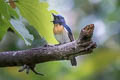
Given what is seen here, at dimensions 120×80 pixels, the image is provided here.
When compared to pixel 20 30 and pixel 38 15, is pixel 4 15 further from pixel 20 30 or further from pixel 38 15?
pixel 38 15

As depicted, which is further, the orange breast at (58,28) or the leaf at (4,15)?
the orange breast at (58,28)

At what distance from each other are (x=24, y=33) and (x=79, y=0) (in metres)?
4.29

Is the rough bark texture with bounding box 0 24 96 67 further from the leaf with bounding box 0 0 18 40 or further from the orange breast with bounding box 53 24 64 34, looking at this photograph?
the orange breast with bounding box 53 24 64 34

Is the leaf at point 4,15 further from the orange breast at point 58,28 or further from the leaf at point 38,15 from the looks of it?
the orange breast at point 58,28

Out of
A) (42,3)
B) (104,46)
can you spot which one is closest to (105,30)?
(104,46)

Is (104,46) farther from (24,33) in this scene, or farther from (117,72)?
(24,33)

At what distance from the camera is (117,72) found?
5047mm

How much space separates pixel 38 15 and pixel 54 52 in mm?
215

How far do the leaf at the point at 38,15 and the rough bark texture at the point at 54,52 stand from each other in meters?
0.12

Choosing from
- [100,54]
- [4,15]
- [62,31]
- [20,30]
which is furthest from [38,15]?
[100,54]

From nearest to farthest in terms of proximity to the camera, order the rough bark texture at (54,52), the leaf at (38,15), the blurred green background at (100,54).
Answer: the rough bark texture at (54,52) → the leaf at (38,15) → the blurred green background at (100,54)

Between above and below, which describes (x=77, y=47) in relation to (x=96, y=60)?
below

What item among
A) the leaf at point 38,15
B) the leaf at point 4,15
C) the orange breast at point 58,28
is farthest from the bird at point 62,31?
the leaf at point 4,15

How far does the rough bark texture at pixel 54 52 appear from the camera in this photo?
146 cm
